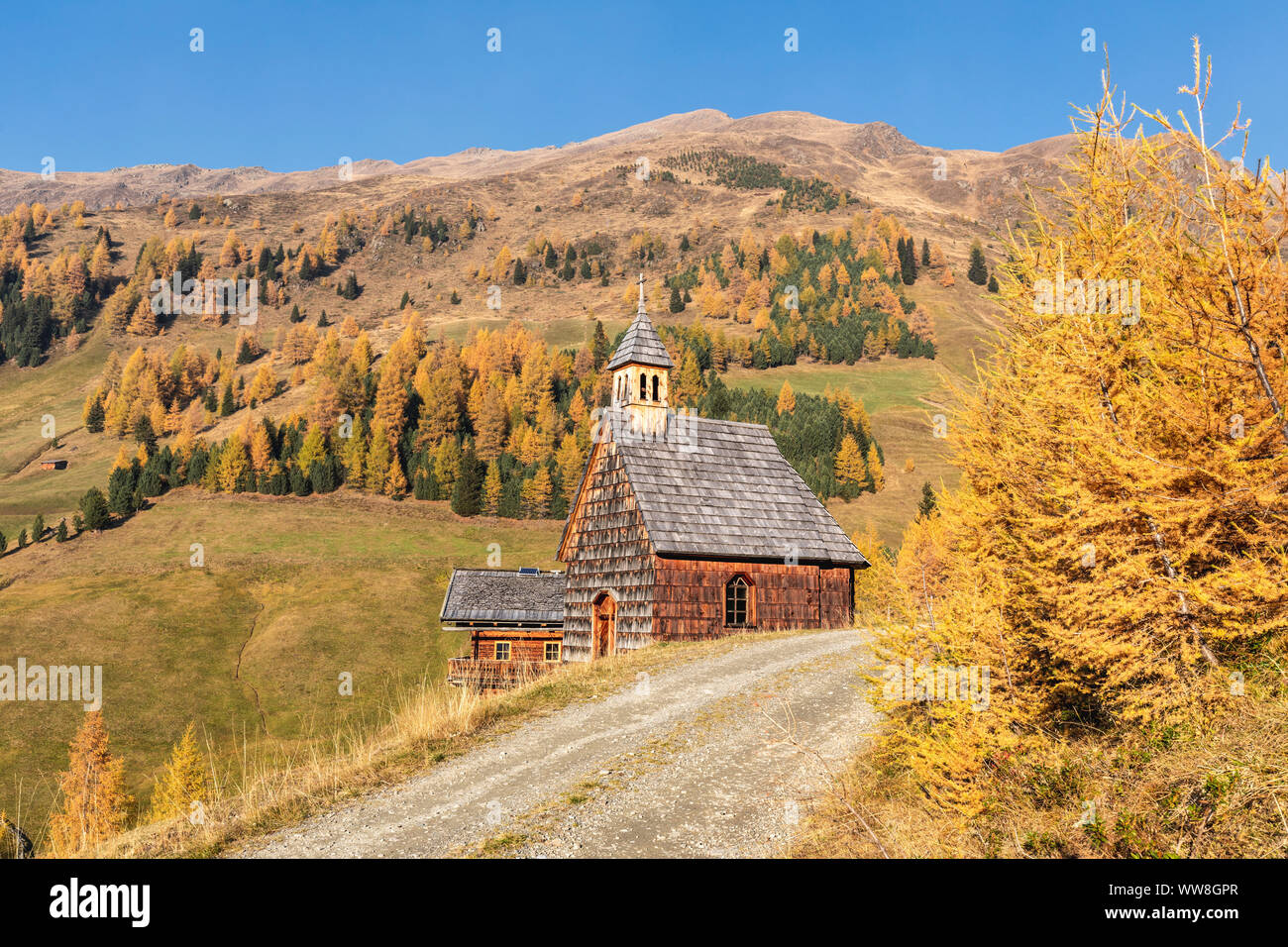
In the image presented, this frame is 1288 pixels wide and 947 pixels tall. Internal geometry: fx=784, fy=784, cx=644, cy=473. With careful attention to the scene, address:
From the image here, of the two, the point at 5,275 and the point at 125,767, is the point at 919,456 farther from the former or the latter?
the point at 5,275

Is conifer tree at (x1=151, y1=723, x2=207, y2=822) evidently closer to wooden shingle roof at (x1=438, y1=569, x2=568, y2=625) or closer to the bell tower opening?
wooden shingle roof at (x1=438, y1=569, x2=568, y2=625)

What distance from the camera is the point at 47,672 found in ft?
172

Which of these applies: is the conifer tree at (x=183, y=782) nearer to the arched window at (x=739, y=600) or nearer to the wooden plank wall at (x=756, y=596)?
the wooden plank wall at (x=756, y=596)

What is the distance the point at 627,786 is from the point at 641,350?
78.6 ft

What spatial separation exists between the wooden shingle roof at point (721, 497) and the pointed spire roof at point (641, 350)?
7.33 ft

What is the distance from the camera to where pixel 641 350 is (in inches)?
1287

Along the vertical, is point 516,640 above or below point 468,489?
below

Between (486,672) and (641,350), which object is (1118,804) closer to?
(641,350)

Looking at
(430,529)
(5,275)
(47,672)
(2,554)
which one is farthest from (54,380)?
(47,672)

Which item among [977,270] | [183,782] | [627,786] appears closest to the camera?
[627,786]
